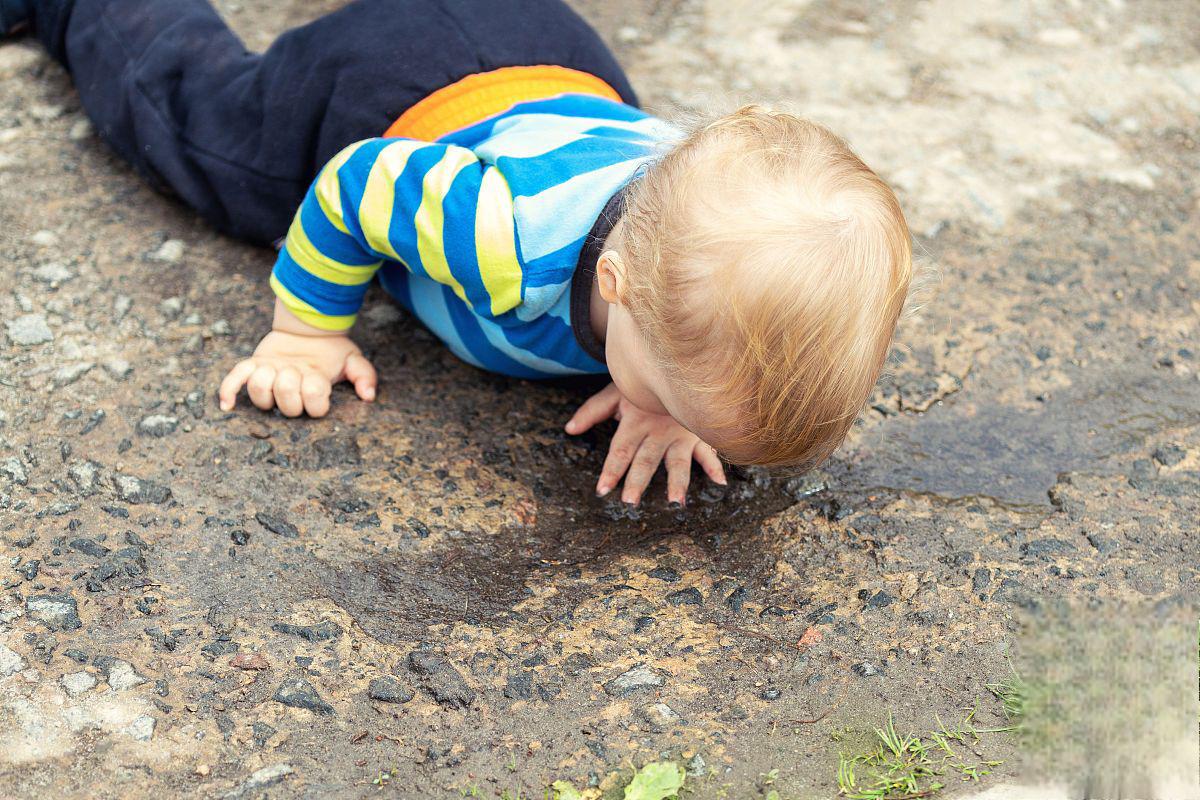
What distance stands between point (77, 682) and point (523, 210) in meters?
1.00

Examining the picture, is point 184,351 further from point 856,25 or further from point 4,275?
point 856,25

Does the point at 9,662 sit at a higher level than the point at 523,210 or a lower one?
lower

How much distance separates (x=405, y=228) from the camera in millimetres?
2059

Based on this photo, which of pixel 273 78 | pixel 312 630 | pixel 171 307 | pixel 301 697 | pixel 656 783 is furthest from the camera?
pixel 273 78

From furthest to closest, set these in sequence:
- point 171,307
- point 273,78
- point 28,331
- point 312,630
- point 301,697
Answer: point 273,78 → point 171,307 → point 28,331 → point 312,630 → point 301,697

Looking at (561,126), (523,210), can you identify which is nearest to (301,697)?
(523,210)

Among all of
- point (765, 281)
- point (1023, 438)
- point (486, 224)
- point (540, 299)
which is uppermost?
point (765, 281)

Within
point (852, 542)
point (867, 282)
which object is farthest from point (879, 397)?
point (867, 282)

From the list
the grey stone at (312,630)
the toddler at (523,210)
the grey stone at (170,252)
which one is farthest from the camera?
the grey stone at (170,252)

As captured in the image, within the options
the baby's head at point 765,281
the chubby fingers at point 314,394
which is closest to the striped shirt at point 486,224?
the chubby fingers at point 314,394

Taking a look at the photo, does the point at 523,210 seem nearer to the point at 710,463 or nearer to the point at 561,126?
the point at 561,126

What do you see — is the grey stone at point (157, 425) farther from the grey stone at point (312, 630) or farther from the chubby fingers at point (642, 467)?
the chubby fingers at point (642, 467)

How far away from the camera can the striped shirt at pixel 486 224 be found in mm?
2006

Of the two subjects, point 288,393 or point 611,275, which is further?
point 288,393
